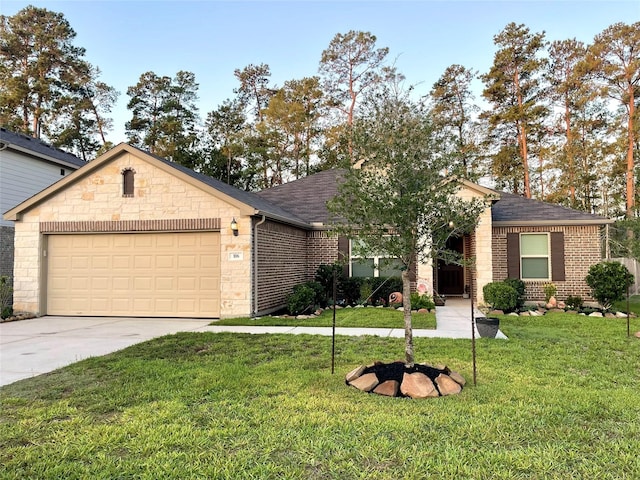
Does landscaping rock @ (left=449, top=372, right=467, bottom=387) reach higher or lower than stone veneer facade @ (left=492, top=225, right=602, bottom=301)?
lower

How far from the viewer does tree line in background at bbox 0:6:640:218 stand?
21938 millimetres

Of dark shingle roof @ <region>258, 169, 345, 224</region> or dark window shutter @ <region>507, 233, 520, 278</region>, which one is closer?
dark window shutter @ <region>507, 233, 520, 278</region>

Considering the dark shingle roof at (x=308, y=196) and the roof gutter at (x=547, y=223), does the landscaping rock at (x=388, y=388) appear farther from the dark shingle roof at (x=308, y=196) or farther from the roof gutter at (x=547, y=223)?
the roof gutter at (x=547, y=223)

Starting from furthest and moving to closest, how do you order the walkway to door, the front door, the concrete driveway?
1. the front door
2. the walkway to door
3. the concrete driveway

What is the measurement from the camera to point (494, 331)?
7359mm

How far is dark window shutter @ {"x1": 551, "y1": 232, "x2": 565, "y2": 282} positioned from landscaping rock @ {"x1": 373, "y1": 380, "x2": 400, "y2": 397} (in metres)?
10.0

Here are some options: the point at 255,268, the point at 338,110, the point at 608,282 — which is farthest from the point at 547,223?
the point at 338,110

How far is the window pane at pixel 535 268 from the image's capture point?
12625mm

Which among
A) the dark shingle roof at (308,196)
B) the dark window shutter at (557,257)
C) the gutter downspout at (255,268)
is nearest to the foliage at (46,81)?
the dark shingle roof at (308,196)

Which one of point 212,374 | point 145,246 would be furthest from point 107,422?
point 145,246

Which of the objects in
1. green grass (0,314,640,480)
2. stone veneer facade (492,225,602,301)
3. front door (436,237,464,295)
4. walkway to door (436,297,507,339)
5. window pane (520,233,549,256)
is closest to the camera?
green grass (0,314,640,480)

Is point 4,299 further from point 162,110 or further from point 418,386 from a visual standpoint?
point 162,110

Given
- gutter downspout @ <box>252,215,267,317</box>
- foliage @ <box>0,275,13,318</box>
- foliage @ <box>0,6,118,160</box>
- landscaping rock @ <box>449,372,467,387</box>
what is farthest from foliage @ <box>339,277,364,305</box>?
foliage @ <box>0,6,118,160</box>

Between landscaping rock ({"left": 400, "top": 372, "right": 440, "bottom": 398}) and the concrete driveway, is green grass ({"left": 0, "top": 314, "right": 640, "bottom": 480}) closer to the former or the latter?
landscaping rock ({"left": 400, "top": 372, "right": 440, "bottom": 398})
